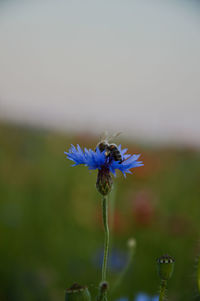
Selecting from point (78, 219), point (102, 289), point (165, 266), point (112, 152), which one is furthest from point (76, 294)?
point (78, 219)

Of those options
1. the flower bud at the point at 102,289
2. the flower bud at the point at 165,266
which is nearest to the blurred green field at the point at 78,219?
the flower bud at the point at 165,266

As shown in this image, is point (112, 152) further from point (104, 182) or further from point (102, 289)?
point (102, 289)

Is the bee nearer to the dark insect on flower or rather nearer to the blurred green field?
the dark insect on flower

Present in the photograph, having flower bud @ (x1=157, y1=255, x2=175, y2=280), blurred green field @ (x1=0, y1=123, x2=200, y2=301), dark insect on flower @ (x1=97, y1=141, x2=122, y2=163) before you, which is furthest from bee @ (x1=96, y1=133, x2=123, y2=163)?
blurred green field @ (x1=0, y1=123, x2=200, y2=301)

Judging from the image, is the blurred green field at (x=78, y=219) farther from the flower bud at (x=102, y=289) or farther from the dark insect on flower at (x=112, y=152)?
the flower bud at (x=102, y=289)

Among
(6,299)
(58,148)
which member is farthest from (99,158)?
(58,148)
